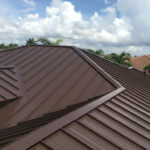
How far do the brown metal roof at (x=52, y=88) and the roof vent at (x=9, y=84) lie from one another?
272 mm

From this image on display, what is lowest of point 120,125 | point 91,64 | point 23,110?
point 23,110

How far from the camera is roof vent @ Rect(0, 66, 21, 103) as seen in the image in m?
7.12

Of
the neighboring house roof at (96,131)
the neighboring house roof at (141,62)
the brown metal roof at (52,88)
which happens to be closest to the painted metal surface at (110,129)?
the neighboring house roof at (96,131)

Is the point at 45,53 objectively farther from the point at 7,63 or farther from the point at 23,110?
the point at 23,110

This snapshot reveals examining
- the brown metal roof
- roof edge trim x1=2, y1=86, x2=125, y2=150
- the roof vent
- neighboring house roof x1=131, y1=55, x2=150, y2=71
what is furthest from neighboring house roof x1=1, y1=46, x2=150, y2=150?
neighboring house roof x1=131, y1=55, x2=150, y2=71

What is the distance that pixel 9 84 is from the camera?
792 cm

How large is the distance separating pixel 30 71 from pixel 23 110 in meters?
3.15

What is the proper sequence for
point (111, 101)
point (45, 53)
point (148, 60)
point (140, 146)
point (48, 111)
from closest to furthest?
point (140, 146), point (111, 101), point (48, 111), point (45, 53), point (148, 60)

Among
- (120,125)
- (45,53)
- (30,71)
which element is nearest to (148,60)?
(45,53)

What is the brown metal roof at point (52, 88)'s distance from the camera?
624 centimetres

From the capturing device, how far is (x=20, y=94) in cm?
744

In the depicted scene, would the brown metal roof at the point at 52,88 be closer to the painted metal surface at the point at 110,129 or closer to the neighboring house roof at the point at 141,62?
the painted metal surface at the point at 110,129

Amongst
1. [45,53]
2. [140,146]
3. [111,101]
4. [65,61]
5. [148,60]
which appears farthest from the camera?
[148,60]

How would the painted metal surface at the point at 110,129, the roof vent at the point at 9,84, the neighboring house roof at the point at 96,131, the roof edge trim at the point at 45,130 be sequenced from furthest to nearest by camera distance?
the roof vent at the point at 9,84 < the painted metal surface at the point at 110,129 < the neighboring house roof at the point at 96,131 < the roof edge trim at the point at 45,130
